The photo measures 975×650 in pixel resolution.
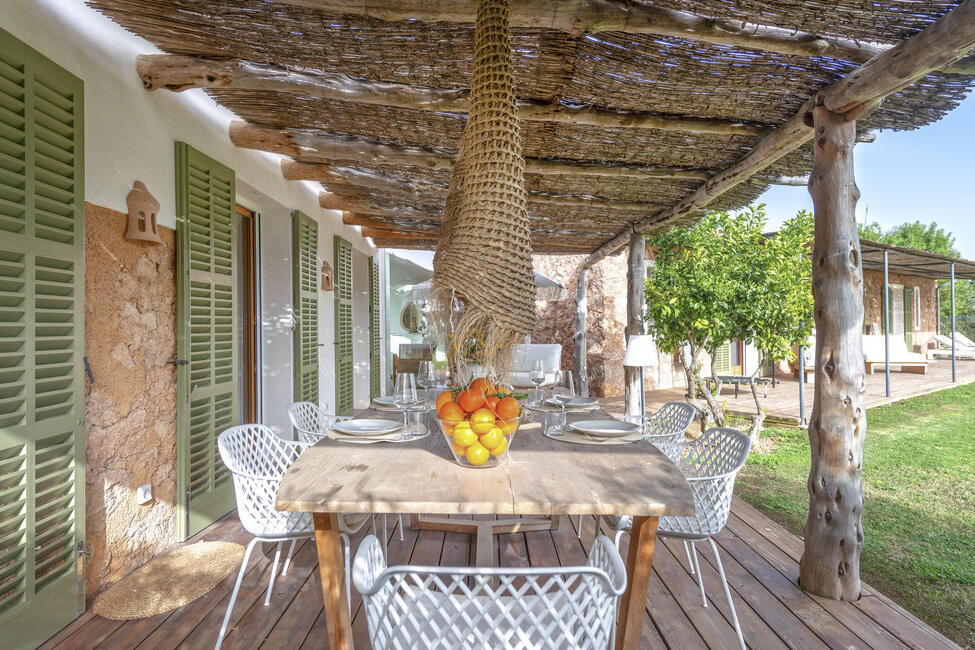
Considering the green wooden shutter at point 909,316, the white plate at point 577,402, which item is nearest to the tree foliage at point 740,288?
the white plate at point 577,402

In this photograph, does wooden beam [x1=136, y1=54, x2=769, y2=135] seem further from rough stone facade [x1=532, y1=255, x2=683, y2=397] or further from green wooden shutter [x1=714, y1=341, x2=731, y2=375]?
green wooden shutter [x1=714, y1=341, x2=731, y2=375]

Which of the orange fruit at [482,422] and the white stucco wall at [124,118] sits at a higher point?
the white stucco wall at [124,118]

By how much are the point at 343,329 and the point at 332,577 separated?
464cm

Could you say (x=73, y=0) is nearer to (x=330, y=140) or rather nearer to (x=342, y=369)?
(x=330, y=140)

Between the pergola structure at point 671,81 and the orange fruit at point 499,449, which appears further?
the pergola structure at point 671,81

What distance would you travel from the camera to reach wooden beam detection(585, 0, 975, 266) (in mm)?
1722

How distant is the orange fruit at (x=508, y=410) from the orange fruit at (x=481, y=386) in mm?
79

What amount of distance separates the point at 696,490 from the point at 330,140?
3.07 metres

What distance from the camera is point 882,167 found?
33.8 metres

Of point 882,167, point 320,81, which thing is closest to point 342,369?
point 320,81

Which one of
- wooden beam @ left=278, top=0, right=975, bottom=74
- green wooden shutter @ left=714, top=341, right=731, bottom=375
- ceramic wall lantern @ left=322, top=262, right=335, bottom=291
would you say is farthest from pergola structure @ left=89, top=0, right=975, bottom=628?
green wooden shutter @ left=714, top=341, right=731, bottom=375

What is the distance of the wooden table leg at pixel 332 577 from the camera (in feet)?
5.03

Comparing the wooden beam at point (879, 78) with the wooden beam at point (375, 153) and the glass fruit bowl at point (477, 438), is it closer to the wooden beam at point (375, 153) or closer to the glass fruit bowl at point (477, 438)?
the wooden beam at point (375, 153)

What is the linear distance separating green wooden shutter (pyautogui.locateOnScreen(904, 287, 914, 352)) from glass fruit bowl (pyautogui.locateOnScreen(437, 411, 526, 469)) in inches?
622
